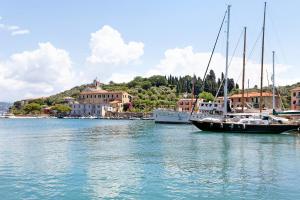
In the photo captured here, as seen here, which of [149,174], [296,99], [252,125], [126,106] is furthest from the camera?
[126,106]

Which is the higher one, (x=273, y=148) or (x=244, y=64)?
(x=244, y=64)

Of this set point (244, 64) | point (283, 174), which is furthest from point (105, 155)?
point (244, 64)

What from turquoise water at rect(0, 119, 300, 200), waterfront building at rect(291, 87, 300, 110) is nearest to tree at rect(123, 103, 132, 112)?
waterfront building at rect(291, 87, 300, 110)

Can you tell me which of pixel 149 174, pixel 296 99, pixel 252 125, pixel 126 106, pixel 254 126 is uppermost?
pixel 296 99

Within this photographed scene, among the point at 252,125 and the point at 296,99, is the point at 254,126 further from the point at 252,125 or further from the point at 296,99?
the point at 296,99

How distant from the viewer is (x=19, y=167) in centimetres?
2728

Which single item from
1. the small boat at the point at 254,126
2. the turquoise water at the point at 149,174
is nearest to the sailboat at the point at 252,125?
the small boat at the point at 254,126

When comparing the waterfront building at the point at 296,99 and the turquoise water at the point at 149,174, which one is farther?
the waterfront building at the point at 296,99

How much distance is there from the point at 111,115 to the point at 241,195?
171m

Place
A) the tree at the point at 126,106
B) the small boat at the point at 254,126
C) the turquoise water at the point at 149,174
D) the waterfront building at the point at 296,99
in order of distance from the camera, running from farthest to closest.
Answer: the tree at the point at 126,106
the waterfront building at the point at 296,99
the small boat at the point at 254,126
the turquoise water at the point at 149,174

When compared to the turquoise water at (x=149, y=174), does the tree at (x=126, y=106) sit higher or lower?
higher

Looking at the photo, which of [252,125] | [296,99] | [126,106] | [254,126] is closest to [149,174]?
[252,125]

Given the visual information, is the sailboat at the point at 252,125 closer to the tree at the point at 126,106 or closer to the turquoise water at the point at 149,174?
the turquoise water at the point at 149,174

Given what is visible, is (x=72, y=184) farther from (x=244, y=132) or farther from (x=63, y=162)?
(x=244, y=132)
